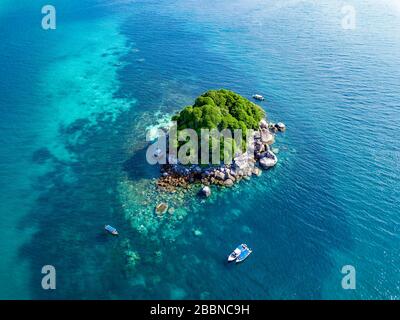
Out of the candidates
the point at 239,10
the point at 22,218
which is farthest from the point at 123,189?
the point at 239,10

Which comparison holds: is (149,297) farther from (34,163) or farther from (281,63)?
(281,63)

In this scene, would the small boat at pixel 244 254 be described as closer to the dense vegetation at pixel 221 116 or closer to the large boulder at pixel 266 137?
the dense vegetation at pixel 221 116

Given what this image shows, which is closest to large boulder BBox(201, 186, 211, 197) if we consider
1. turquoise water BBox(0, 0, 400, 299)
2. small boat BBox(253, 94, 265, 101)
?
turquoise water BBox(0, 0, 400, 299)

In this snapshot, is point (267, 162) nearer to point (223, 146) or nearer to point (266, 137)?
point (266, 137)

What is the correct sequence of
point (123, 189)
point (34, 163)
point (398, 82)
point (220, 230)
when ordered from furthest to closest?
point (398, 82), point (34, 163), point (123, 189), point (220, 230)

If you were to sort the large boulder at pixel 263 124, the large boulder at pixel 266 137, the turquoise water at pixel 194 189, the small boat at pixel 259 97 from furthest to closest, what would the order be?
the small boat at pixel 259 97, the large boulder at pixel 263 124, the large boulder at pixel 266 137, the turquoise water at pixel 194 189

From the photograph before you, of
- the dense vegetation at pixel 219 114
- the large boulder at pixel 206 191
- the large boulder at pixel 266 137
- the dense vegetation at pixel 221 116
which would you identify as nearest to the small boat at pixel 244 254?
the large boulder at pixel 206 191
